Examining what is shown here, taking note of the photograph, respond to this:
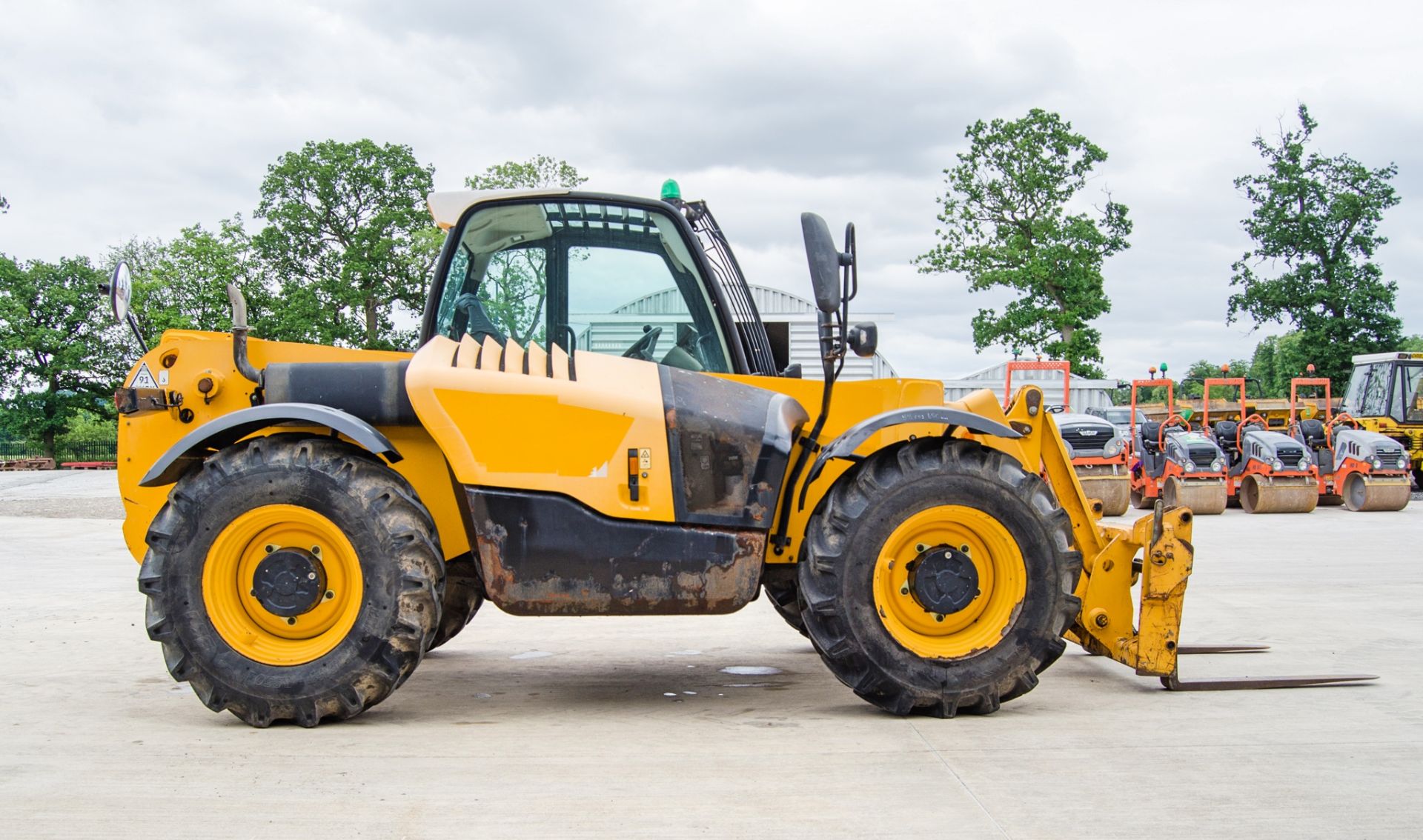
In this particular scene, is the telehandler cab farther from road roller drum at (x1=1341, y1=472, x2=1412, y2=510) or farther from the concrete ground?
road roller drum at (x1=1341, y1=472, x2=1412, y2=510)

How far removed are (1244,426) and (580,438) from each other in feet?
64.8

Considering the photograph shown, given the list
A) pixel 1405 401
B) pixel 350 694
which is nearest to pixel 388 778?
pixel 350 694

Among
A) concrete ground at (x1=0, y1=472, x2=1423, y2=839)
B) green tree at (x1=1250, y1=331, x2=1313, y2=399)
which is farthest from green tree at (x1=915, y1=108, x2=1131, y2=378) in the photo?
concrete ground at (x1=0, y1=472, x2=1423, y2=839)

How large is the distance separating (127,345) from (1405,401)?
4864 cm

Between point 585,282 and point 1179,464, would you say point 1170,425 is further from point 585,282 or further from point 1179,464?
point 585,282

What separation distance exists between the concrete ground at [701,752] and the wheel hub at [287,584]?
492 millimetres

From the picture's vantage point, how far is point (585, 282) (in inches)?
Answer: 209

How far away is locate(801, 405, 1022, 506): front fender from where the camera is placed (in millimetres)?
4621

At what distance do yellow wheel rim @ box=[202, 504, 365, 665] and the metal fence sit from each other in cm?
5457

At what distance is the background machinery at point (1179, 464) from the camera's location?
18.2 meters

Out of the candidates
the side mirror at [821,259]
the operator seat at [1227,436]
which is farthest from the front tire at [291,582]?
the operator seat at [1227,436]

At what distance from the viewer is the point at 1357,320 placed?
45.0 meters

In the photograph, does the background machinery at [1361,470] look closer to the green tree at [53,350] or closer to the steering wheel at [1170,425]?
the steering wheel at [1170,425]

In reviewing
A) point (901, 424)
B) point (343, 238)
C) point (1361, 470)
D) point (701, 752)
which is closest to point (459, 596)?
point (701, 752)
